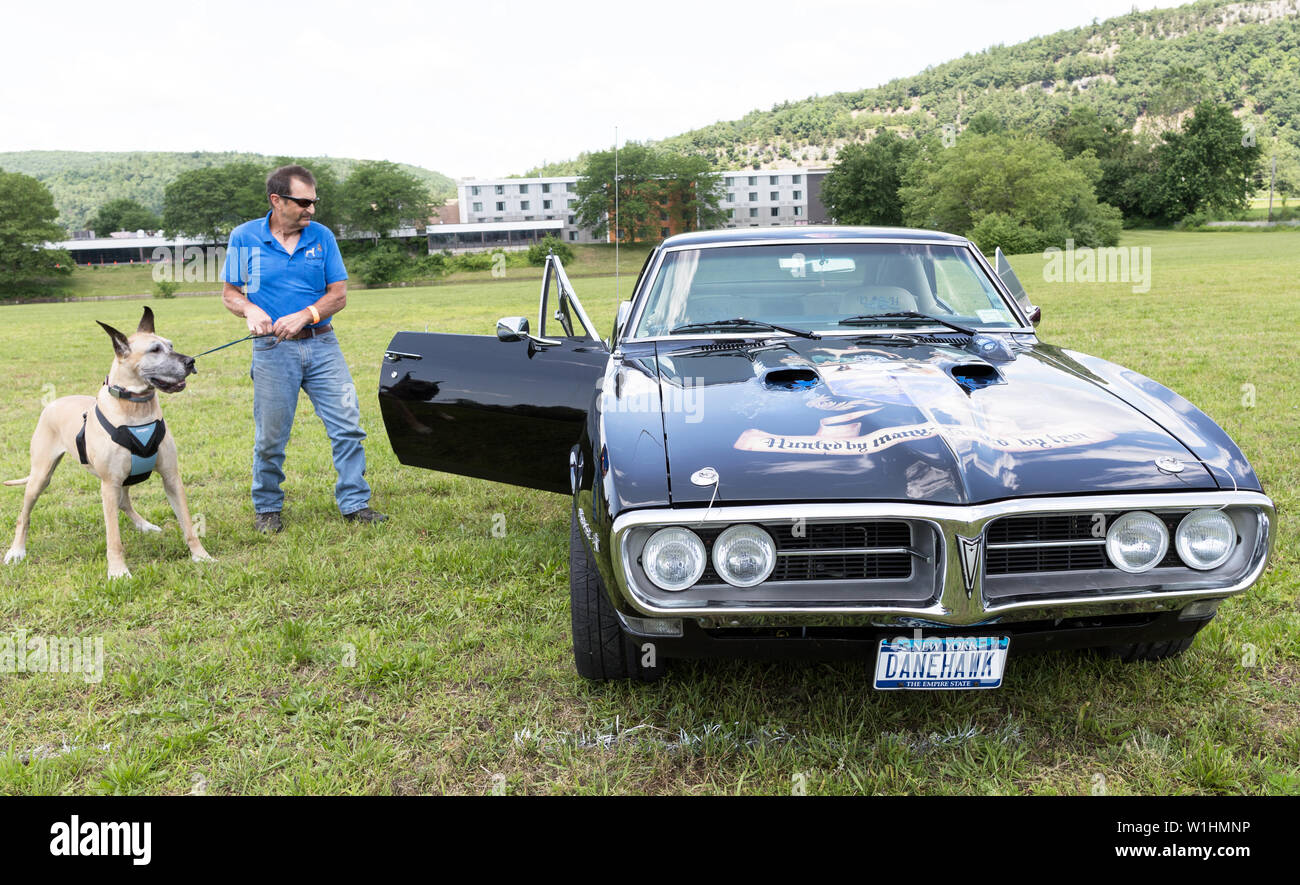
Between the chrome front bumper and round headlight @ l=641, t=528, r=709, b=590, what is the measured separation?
0.11ft

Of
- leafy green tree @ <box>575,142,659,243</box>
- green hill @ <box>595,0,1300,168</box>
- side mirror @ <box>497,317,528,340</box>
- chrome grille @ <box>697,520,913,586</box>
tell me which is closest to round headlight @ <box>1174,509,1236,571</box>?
chrome grille @ <box>697,520,913,586</box>

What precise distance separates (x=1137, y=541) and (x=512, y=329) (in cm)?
276

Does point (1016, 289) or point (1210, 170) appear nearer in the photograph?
point (1016, 289)

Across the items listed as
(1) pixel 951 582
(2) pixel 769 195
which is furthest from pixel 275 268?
(2) pixel 769 195

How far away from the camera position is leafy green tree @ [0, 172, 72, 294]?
2810 inches

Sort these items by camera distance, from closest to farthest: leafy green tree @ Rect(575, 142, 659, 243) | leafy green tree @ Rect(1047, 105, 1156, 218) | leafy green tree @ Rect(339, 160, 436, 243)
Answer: leafy green tree @ Rect(1047, 105, 1156, 218), leafy green tree @ Rect(575, 142, 659, 243), leafy green tree @ Rect(339, 160, 436, 243)

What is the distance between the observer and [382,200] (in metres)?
90.2

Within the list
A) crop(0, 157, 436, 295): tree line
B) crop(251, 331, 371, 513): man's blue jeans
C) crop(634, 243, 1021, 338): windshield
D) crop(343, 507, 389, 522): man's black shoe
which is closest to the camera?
crop(634, 243, 1021, 338): windshield

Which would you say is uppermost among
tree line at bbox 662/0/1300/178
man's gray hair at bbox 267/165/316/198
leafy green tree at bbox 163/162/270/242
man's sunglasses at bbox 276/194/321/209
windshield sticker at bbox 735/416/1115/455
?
tree line at bbox 662/0/1300/178

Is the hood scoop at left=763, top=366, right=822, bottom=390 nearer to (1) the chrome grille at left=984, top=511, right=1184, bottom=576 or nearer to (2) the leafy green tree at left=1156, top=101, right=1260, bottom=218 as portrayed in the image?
(1) the chrome grille at left=984, top=511, right=1184, bottom=576

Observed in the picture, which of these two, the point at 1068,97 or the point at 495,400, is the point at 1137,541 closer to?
the point at 495,400

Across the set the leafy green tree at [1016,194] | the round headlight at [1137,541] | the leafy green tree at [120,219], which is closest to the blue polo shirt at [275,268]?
the round headlight at [1137,541]

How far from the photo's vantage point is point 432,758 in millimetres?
2736
